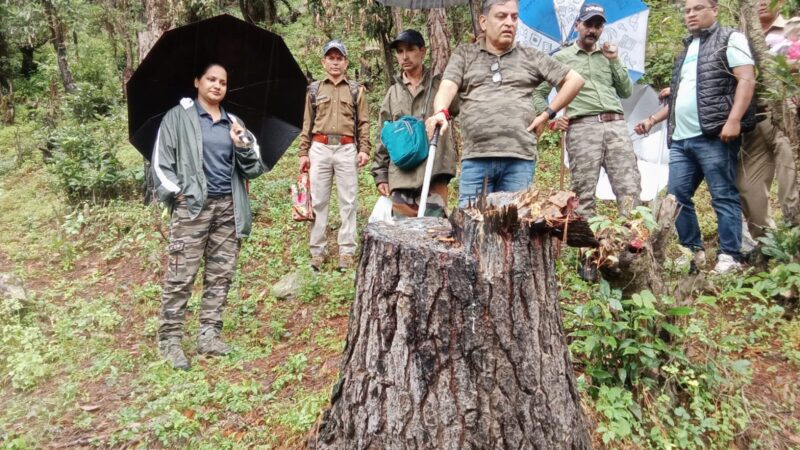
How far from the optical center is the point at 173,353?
4160 mm

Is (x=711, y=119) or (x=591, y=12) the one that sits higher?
(x=591, y=12)

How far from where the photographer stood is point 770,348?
371 centimetres

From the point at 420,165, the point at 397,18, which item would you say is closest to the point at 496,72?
the point at 420,165

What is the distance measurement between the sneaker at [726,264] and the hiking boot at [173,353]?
4.12 metres

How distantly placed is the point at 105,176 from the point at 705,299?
818 centimetres

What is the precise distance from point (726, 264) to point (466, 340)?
329cm

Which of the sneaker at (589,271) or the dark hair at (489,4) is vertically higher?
the dark hair at (489,4)

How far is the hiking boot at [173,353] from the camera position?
4094 mm

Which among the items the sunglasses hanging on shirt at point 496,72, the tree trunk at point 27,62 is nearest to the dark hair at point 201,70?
the sunglasses hanging on shirt at point 496,72

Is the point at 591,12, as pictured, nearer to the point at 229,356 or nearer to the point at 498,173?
the point at 498,173

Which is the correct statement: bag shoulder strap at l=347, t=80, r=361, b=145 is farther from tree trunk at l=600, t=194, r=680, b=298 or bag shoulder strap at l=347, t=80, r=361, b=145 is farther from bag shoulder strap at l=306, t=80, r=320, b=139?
tree trunk at l=600, t=194, r=680, b=298

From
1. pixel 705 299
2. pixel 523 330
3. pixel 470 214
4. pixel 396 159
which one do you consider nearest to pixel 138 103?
pixel 396 159

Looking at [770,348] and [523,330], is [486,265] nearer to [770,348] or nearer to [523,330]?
[523,330]

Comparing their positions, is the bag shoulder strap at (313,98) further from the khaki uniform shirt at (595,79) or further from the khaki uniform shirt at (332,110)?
the khaki uniform shirt at (595,79)
